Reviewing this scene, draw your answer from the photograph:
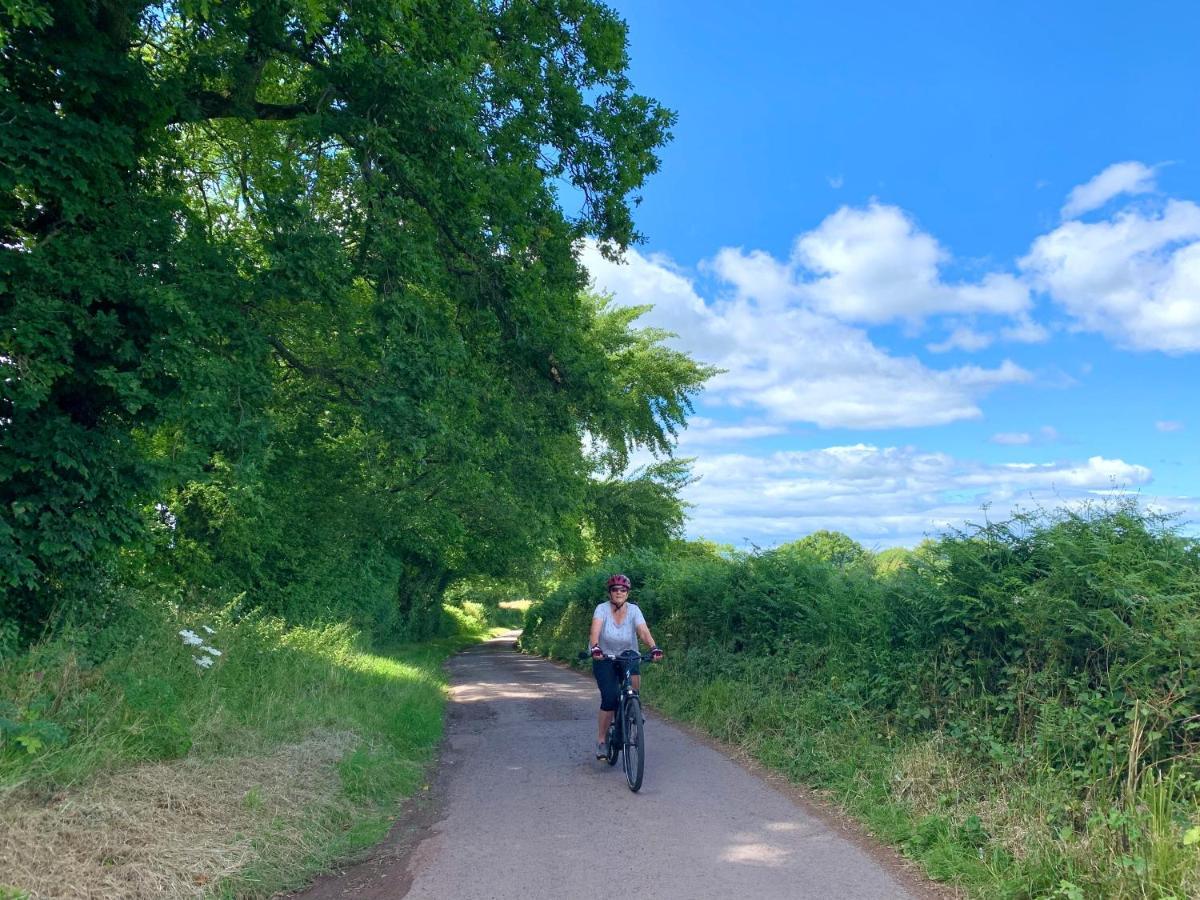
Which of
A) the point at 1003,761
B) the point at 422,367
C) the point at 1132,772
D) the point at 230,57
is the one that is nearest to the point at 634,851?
the point at 1003,761

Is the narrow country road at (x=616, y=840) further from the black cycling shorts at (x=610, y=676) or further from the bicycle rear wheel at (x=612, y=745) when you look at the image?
the black cycling shorts at (x=610, y=676)

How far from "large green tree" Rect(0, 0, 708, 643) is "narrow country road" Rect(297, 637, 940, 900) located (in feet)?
12.8

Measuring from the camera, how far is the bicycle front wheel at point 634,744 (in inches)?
272

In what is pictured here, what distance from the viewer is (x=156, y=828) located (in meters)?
4.74

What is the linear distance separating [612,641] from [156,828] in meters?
4.32

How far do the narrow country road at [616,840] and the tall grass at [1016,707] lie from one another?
611 mm

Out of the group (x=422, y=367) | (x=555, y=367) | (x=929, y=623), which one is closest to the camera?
(x=929, y=623)

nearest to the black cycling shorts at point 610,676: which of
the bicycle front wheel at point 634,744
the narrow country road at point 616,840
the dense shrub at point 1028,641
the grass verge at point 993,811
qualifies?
the bicycle front wheel at point 634,744

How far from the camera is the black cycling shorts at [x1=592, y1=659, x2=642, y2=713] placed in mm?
7727

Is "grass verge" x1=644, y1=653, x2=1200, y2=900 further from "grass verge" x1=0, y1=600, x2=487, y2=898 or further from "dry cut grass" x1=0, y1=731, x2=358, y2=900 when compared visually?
"dry cut grass" x1=0, y1=731, x2=358, y2=900

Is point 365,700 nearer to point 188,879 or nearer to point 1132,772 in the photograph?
point 188,879

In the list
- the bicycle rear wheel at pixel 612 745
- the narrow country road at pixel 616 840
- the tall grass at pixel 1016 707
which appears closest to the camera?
the tall grass at pixel 1016 707

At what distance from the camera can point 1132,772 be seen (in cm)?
471

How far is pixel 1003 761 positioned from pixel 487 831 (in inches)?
154
